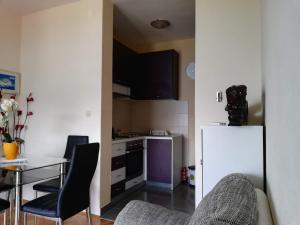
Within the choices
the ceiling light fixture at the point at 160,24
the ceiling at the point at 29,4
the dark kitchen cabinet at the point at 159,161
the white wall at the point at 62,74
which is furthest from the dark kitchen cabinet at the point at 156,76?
the ceiling at the point at 29,4

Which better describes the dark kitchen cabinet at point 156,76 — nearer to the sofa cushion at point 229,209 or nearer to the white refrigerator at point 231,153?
the white refrigerator at point 231,153

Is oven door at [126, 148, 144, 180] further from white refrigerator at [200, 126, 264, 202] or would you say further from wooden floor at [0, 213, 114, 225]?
white refrigerator at [200, 126, 264, 202]

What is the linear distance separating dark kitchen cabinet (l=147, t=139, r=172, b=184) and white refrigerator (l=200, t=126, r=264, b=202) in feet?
6.07

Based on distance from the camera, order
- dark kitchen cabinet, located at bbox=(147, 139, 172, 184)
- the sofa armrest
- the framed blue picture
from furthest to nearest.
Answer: dark kitchen cabinet, located at bbox=(147, 139, 172, 184), the framed blue picture, the sofa armrest

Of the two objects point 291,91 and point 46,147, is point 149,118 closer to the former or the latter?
point 46,147

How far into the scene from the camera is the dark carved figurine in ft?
5.73

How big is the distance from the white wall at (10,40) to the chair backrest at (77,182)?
2.13 metres

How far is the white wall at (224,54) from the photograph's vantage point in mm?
2146

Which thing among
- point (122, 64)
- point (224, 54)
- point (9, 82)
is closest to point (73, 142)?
point (9, 82)

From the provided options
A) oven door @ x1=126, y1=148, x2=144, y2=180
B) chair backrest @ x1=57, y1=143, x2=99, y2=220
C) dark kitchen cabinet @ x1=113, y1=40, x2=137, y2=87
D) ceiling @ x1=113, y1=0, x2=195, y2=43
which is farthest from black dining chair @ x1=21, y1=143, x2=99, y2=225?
ceiling @ x1=113, y1=0, x2=195, y2=43

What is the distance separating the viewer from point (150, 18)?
10.9 feet

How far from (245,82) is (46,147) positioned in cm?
268

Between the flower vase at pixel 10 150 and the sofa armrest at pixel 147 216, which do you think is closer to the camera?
the sofa armrest at pixel 147 216

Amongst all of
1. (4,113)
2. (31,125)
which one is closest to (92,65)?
(4,113)
